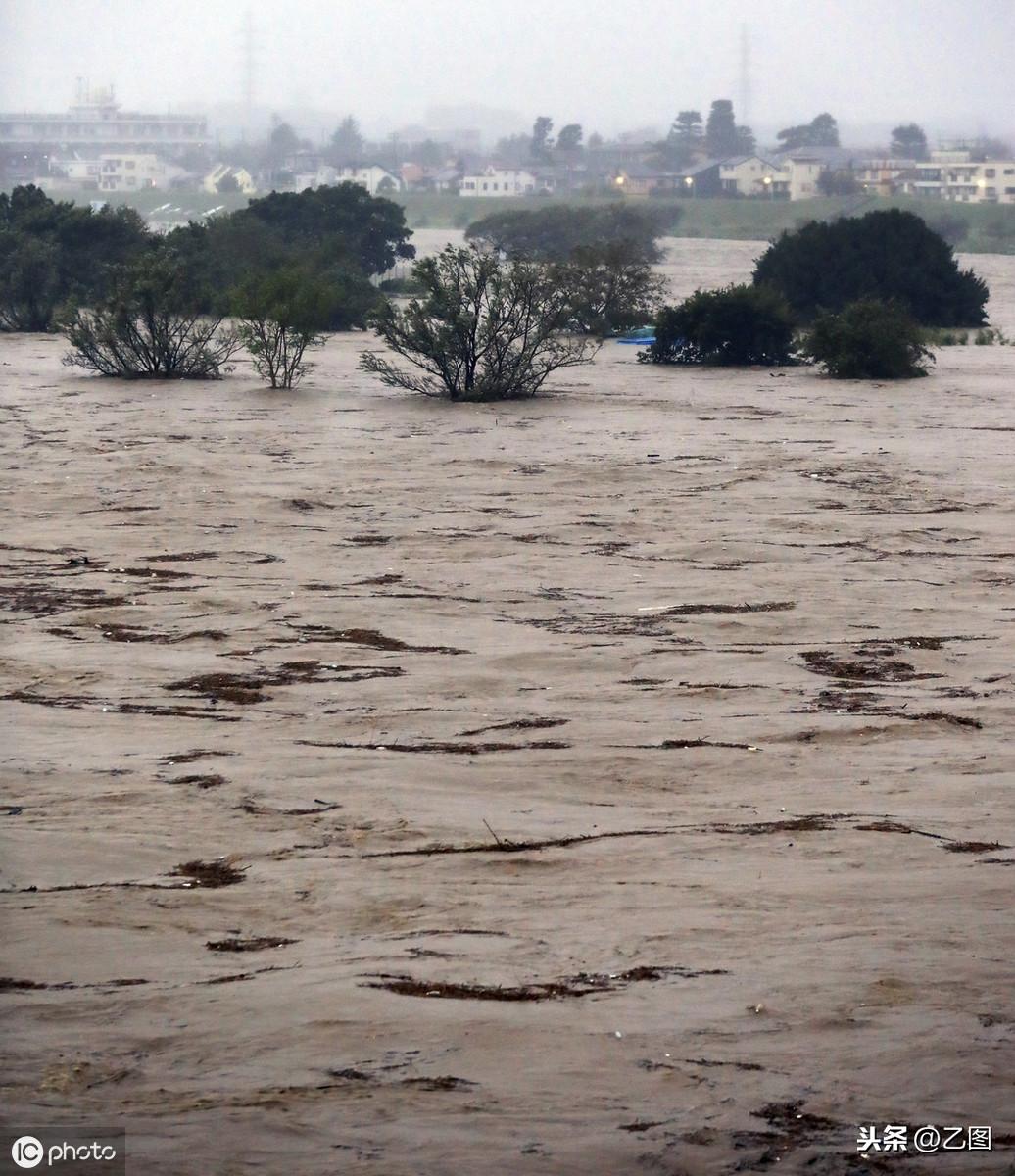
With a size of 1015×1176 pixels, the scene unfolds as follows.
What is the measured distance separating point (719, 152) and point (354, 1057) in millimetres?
113724

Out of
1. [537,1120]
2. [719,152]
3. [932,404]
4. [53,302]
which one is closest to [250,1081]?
[537,1120]

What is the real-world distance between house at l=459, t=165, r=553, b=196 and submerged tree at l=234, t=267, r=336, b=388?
79.7 m

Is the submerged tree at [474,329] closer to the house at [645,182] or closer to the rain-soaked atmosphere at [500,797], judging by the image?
the rain-soaked atmosphere at [500,797]

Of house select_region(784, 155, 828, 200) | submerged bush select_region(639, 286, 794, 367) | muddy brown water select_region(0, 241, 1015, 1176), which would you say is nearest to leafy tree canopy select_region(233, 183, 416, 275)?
submerged bush select_region(639, 286, 794, 367)

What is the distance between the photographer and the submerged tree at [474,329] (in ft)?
59.8

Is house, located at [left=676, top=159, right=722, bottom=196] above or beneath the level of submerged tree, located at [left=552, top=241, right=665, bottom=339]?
above

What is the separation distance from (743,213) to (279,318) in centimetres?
6167

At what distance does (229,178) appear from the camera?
2830 inches

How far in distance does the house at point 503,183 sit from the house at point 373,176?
14.3 feet

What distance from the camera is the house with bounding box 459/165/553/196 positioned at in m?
101

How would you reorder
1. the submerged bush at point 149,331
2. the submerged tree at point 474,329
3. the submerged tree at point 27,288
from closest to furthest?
1. the submerged tree at point 474,329
2. the submerged bush at point 149,331
3. the submerged tree at point 27,288

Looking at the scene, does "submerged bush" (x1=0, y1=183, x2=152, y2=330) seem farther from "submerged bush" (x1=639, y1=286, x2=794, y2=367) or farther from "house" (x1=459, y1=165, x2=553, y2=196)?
"house" (x1=459, y1=165, x2=553, y2=196)

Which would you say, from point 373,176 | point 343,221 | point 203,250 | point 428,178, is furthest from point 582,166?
point 203,250

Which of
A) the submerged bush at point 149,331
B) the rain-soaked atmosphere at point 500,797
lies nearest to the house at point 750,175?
the submerged bush at point 149,331
